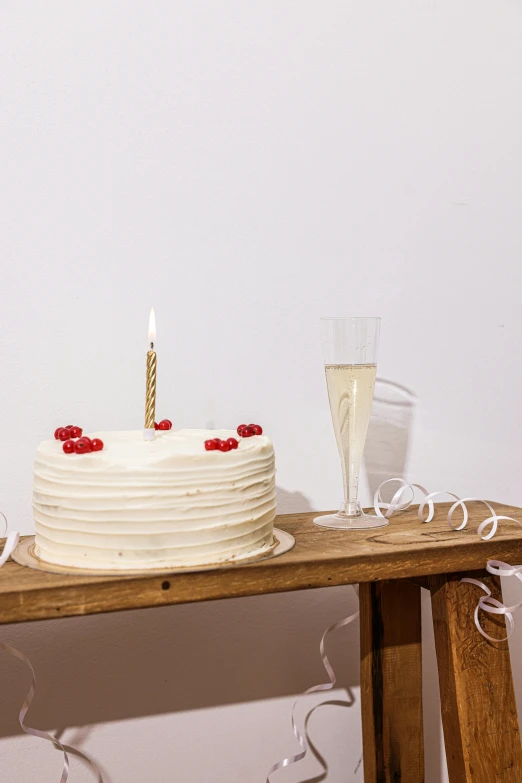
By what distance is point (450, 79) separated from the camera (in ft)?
4.00

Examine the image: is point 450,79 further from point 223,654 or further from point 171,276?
point 223,654

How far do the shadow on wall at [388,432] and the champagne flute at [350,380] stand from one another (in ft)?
0.82

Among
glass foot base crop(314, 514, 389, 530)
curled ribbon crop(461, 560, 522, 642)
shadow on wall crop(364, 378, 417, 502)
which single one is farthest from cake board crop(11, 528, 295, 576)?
shadow on wall crop(364, 378, 417, 502)

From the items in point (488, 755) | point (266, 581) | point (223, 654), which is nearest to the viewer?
point (266, 581)

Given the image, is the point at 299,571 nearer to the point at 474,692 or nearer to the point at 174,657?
the point at 474,692

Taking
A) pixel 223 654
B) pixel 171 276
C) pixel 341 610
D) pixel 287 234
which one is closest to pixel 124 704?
pixel 223 654

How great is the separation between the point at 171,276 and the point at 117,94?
9.7 inches

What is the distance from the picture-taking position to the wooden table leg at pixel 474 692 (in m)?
0.84

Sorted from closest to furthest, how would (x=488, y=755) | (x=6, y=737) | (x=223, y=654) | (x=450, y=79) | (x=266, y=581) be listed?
(x=266, y=581)
(x=488, y=755)
(x=6, y=737)
(x=223, y=654)
(x=450, y=79)

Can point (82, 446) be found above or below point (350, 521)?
above

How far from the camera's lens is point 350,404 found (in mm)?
903

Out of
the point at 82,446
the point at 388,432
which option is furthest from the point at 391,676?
the point at 82,446

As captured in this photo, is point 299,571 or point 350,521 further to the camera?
point 350,521

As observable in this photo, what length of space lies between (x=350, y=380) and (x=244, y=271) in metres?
0.28
